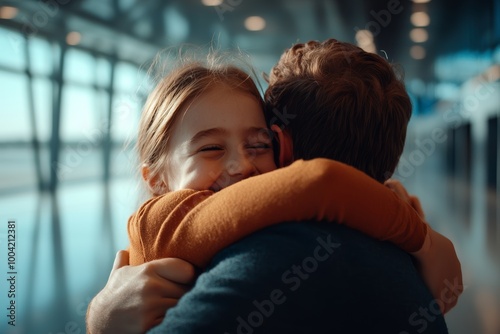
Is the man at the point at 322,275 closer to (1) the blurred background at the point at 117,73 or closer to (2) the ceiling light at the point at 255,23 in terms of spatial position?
(1) the blurred background at the point at 117,73

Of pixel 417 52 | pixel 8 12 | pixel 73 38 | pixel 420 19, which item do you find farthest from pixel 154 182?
pixel 417 52

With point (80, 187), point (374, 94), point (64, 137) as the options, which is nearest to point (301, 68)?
point (374, 94)

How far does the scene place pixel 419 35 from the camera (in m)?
15.9

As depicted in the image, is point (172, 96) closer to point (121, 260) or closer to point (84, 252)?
point (121, 260)

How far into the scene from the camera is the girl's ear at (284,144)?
118 cm

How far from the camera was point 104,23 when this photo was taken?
13391 mm

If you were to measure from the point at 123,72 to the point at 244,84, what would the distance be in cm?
1502

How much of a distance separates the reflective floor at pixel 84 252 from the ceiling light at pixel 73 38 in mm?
4084

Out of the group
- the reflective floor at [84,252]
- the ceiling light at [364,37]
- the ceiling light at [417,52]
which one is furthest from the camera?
the ceiling light at [417,52]

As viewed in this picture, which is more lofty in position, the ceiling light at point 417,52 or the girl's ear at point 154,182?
the ceiling light at point 417,52

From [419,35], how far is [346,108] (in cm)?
1596

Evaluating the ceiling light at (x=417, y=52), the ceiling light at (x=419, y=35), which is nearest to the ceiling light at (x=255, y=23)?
the ceiling light at (x=419, y=35)

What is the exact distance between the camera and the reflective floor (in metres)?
4.04

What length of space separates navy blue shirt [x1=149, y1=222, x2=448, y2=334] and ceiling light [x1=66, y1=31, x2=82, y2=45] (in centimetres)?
1400
